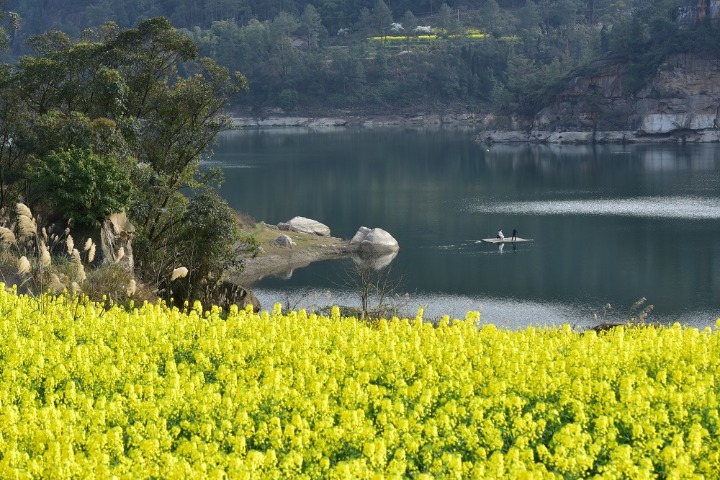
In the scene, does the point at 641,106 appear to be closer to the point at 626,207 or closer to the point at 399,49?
the point at 399,49

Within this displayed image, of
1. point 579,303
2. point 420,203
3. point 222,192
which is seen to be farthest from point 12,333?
point 222,192

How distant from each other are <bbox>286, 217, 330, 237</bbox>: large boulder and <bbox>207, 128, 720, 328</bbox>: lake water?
1214mm

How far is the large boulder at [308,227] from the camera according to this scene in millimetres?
54219

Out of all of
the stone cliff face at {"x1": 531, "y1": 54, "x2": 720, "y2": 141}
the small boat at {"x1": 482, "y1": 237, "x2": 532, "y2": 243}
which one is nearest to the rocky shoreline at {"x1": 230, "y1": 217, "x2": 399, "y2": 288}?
the small boat at {"x1": 482, "y1": 237, "x2": 532, "y2": 243}

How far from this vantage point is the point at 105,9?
193 meters

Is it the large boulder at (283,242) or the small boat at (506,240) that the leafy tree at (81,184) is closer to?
the large boulder at (283,242)

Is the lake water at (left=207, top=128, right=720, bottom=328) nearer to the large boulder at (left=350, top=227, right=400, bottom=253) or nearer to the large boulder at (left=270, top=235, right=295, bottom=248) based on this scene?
the large boulder at (left=350, top=227, right=400, bottom=253)

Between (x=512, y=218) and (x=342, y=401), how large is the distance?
49252 millimetres

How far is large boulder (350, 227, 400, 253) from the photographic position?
49.9 m

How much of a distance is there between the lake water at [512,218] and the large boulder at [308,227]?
3.98 ft

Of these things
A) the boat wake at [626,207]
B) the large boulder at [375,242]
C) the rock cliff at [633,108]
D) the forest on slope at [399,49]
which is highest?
the forest on slope at [399,49]

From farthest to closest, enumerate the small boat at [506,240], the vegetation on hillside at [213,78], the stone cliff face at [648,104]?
the stone cliff face at [648,104]
the small boat at [506,240]
the vegetation on hillside at [213,78]

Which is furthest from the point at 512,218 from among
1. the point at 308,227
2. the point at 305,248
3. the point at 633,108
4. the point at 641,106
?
the point at 633,108

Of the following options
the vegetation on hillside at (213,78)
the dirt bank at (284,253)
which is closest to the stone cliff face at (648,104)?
the vegetation on hillside at (213,78)
